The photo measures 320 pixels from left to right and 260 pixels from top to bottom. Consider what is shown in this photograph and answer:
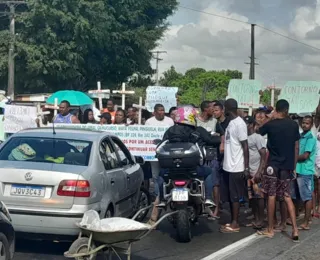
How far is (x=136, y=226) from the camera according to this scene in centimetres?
578

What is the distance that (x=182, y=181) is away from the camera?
8.30m

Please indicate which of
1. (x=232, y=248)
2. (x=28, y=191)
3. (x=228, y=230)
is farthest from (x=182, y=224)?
(x=28, y=191)

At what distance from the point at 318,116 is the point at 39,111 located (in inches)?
237

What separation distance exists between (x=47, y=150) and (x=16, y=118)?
575cm

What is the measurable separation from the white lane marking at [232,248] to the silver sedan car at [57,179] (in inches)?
58.3

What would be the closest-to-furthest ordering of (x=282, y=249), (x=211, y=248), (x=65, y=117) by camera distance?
1. (x=282, y=249)
2. (x=211, y=248)
3. (x=65, y=117)

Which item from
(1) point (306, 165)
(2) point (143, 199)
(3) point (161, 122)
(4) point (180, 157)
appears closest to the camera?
(4) point (180, 157)

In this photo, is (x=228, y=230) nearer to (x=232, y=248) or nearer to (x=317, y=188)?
(x=232, y=248)

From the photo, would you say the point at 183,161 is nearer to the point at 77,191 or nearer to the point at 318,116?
the point at 77,191

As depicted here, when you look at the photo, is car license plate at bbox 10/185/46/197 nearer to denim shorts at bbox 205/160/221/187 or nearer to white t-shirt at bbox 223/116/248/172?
white t-shirt at bbox 223/116/248/172

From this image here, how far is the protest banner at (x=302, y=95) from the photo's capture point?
14.4 meters

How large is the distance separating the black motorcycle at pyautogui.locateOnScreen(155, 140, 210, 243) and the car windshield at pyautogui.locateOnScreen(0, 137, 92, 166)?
114 cm

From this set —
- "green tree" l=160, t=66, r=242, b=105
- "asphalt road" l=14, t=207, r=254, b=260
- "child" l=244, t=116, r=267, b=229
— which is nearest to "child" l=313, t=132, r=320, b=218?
"child" l=244, t=116, r=267, b=229

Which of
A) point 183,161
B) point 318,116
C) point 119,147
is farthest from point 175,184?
point 318,116
